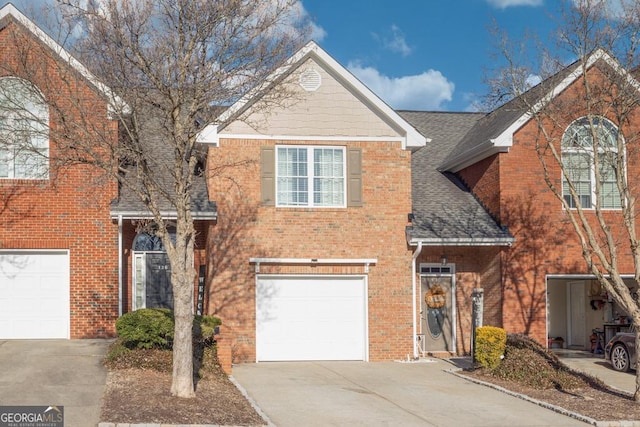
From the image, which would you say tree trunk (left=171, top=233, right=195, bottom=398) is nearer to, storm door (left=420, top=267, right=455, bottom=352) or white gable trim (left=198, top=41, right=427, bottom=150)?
white gable trim (left=198, top=41, right=427, bottom=150)

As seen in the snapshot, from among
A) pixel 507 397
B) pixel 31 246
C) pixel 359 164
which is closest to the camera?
pixel 507 397

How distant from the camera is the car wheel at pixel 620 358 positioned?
60.8ft

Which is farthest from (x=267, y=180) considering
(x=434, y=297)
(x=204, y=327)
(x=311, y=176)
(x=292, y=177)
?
(x=434, y=297)

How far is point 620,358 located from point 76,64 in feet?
43.1

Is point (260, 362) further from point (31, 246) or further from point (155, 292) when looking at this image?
point (31, 246)

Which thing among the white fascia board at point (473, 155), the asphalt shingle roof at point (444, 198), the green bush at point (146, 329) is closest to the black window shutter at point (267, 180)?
the asphalt shingle roof at point (444, 198)

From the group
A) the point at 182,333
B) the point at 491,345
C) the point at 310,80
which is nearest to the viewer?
the point at 182,333

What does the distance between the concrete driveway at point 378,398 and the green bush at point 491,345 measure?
76 centimetres

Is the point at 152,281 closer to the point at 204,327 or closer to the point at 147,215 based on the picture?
the point at 147,215

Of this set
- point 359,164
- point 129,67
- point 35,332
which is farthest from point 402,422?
point 35,332

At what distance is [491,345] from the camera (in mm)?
17156

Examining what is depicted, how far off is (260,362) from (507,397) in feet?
21.2

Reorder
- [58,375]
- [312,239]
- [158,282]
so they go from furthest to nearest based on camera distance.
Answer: [158,282], [312,239], [58,375]

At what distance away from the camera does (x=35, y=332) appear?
1877 centimetres
